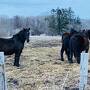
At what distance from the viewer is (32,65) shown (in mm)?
13906

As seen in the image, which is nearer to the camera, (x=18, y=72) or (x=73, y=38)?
(x=18, y=72)

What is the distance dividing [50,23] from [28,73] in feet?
120

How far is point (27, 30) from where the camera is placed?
14.8m

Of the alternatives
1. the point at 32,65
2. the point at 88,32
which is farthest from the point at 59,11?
the point at 32,65

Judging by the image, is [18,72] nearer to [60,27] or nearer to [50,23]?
[60,27]

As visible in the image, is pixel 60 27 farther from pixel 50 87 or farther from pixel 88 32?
pixel 50 87

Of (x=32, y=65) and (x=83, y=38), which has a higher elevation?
(x=83, y=38)

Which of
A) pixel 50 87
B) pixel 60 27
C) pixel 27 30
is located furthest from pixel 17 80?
pixel 60 27

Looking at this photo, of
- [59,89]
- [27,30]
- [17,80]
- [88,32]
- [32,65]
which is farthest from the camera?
[88,32]

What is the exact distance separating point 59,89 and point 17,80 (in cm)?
205

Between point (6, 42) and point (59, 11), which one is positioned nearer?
point (6, 42)

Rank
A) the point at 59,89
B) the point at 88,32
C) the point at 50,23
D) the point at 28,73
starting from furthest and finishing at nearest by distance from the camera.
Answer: the point at 50,23
the point at 88,32
the point at 28,73
the point at 59,89

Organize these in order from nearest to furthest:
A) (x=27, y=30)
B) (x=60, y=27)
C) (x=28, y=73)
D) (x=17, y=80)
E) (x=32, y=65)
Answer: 1. (x=17, y=80)
2. (x=28, y=73)
3. (x=32, y=65)
4. (x=27, y=30)
5. (x=60, y=27)

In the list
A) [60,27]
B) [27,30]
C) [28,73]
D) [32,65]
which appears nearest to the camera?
[28,73]
